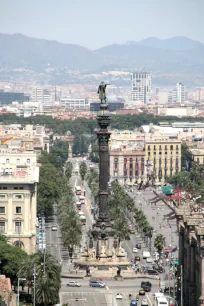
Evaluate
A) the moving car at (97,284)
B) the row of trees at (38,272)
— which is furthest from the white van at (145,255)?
the row of trees at (38,272)

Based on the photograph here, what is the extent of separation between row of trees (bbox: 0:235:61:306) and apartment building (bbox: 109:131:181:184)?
308 feet

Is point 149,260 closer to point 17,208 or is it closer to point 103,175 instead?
point 103,175

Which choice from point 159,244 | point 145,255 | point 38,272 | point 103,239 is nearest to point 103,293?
point 38,272

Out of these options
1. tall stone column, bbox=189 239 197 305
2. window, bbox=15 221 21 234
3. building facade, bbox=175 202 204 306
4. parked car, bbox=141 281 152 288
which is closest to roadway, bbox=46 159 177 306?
parked car, bbox=141 281 152 288

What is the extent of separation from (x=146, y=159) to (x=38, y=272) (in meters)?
Answer: 105

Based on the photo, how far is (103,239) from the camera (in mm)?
81125

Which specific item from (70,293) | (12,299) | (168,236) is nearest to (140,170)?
(168,236)

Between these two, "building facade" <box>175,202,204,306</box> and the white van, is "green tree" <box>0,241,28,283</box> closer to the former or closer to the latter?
"building facade" <box>175,202,204,306</box>

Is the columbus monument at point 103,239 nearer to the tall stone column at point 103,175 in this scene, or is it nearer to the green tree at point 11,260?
the tall stone column at point 103,175

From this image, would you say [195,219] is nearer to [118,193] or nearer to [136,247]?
[136,247]

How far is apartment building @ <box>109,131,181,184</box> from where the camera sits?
546 feet

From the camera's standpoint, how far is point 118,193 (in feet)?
402

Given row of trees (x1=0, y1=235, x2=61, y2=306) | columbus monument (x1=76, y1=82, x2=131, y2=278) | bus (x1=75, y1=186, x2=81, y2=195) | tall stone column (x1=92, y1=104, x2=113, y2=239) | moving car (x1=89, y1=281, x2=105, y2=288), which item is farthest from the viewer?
bus (x1=75, y1=186, x2=81, y2=195)

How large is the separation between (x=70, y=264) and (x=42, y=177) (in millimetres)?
33849
